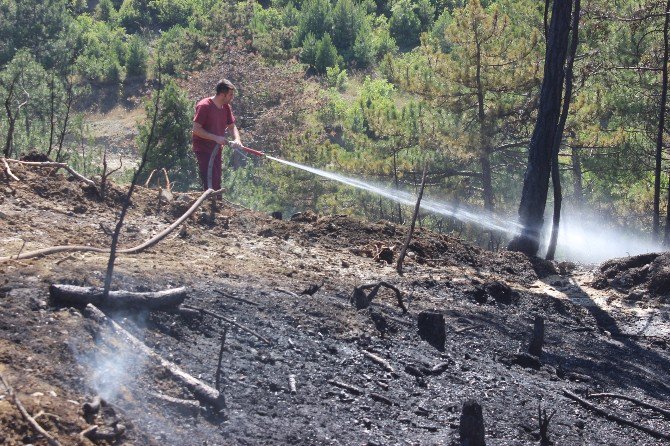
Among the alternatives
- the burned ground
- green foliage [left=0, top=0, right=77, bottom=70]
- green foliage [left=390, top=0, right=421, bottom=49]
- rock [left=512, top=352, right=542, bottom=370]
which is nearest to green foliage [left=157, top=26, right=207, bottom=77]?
green foliage [left=0, top=0, right=77, bottom=70]

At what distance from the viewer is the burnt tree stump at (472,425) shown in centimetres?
555

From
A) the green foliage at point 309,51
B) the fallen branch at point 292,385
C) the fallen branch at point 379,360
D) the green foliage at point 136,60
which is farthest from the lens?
the green foliage at point 309,51

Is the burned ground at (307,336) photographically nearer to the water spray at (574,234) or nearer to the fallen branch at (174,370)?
the fallen branch at (174,370)

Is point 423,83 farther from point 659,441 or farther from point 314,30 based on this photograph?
point 314,30

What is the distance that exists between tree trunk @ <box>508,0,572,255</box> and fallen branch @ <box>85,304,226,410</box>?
7.18 m

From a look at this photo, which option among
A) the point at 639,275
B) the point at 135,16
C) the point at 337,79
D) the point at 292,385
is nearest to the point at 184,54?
the point at 337,79

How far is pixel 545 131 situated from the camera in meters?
11.7

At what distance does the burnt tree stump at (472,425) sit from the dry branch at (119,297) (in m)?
2.03

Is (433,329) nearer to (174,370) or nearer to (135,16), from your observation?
(174,370)

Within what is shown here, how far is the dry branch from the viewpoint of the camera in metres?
5.48

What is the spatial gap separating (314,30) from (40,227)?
3531 cm

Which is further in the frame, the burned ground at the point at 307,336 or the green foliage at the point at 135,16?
the green foliage at the point at 135,16

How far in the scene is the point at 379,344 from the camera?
6.79 metres

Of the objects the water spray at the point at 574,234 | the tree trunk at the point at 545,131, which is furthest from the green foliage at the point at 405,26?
the tree trunk at the point at 545,131
